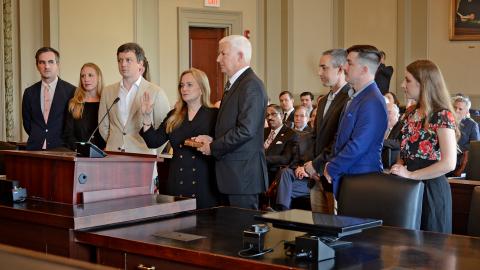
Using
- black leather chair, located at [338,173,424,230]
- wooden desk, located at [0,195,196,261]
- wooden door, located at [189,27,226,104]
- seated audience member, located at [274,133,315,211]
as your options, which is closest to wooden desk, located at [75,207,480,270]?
wooden desk, located at [0,195,196,261]

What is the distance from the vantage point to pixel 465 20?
36.3ft

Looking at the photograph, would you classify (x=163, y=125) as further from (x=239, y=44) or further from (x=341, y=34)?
(x=341, y=34)

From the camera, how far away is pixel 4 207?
8.97ft

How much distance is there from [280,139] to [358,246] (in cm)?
447

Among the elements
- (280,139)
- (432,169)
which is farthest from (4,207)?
(280,139)

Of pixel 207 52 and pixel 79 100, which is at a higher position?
pixel 207 52

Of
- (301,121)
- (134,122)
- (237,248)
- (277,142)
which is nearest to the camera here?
(237,248)

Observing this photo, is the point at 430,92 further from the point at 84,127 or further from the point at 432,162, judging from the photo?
the point at 84,127

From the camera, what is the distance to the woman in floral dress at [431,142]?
348 centimetres

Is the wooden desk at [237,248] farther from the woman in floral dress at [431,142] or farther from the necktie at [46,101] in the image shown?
the necktie at [46,101]

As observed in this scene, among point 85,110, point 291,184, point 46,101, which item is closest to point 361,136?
point 85,110

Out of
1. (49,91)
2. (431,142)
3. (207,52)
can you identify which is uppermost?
(207,52)

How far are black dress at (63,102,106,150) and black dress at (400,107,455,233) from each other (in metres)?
1.94

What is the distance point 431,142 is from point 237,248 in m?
1.74
